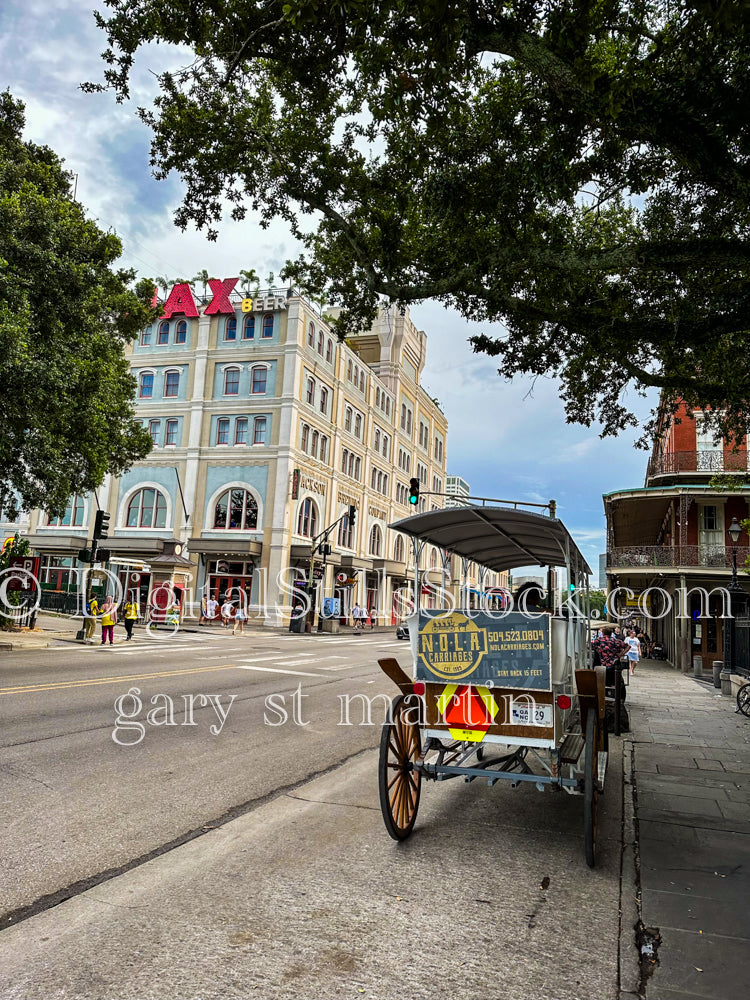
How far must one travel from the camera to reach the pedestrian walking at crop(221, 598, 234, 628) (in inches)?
1429

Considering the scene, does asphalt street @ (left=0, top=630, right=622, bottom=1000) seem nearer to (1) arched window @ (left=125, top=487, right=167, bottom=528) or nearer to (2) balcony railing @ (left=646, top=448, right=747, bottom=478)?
(2) balcony railing @ (left=646, top=448, right=747, bottom=478)

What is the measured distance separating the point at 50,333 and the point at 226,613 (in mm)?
22376

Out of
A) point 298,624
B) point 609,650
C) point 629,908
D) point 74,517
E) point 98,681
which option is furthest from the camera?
point 74,517

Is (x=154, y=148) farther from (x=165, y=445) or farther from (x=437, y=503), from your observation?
(x=437, y=503)

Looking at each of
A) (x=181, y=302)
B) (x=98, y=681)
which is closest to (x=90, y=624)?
(x=98, y=681)

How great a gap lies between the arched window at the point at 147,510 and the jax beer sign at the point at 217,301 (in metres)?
11.7

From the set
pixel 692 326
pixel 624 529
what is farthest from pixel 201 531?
pixel 692 326

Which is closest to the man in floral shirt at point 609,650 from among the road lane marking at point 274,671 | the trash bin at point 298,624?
the road lane marking at point 274,671

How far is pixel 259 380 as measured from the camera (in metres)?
44.5

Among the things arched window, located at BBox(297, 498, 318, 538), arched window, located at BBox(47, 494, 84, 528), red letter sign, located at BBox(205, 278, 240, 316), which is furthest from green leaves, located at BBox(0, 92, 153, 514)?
arched window, located at BBox(47, 494, 84, 528)

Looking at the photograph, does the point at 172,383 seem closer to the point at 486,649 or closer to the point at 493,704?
the point at 486,649

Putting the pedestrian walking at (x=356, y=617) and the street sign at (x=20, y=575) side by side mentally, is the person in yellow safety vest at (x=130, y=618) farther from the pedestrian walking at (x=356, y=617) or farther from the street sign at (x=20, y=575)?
the pedestrian walking at (x=356, y=617)

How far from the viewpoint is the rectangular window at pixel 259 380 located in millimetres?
44406

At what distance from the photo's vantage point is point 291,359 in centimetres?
4375
